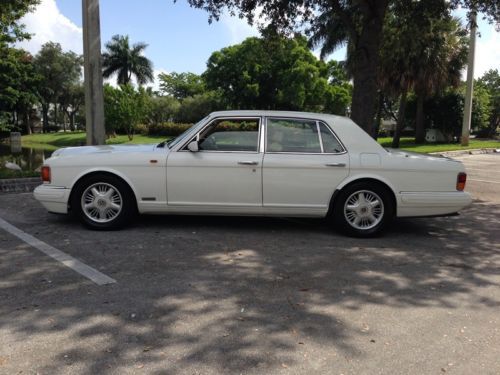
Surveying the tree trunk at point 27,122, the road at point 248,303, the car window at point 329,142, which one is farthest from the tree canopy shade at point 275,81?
the road at point 248,303

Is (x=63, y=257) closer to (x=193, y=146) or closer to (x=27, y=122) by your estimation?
(x=193, y=146)

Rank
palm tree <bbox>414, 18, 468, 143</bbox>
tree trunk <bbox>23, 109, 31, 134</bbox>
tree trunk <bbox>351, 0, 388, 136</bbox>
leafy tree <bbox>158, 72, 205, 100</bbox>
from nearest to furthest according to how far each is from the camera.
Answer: tree trunk <bbox>351, 0, 388, 136</bbox> → palm tree <bbox>414, 18, 468, 143</bbox> → tree trunk <bbox>23, 109, 31, 134</bbox> → leafy tree <bbox>158, 72, 205, 100</bbox>

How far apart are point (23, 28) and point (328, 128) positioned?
19.6 meters

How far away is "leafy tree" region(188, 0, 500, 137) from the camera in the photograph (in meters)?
9.95

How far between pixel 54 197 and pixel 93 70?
16.2ft

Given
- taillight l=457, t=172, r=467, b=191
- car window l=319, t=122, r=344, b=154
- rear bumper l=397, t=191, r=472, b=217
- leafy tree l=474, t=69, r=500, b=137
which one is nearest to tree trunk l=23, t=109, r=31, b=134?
leafy tree l=474, t=69, r=500, b=137

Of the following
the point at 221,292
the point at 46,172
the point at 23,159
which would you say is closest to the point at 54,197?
the point at 46,172

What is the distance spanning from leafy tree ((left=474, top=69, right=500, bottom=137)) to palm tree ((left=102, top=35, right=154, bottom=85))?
1581 inches

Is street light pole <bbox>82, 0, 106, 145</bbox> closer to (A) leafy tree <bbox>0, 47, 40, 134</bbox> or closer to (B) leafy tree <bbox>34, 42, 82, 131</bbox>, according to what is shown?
(A) leafy tree <bbox>0, 47, 40, 134</bbox>

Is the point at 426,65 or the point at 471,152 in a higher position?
the point at 426,65

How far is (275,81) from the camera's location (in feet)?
152

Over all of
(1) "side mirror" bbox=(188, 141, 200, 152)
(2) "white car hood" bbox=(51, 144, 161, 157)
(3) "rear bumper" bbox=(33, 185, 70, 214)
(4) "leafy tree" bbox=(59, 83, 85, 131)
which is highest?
(4) "leafy tree" bbox=(59, 83, 85, 131)

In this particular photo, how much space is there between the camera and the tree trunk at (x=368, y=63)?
9.92 m

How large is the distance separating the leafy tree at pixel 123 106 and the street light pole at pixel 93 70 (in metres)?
33.1
